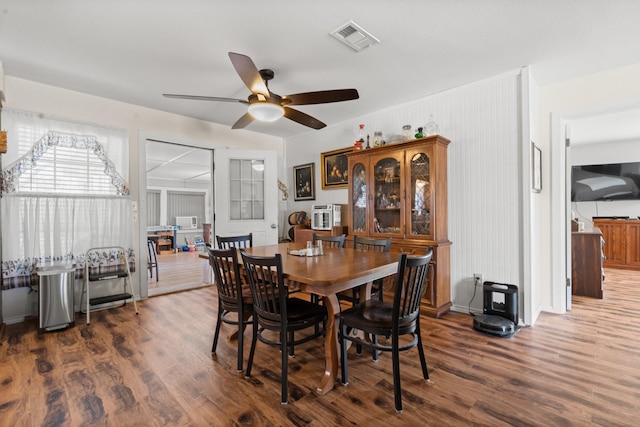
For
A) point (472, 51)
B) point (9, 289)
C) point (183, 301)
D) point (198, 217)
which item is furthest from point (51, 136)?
point (198, 217)

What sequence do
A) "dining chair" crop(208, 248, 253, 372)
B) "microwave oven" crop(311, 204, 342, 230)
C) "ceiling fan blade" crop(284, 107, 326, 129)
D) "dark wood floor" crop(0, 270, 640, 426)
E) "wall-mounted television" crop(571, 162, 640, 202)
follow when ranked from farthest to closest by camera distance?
1. "wall-mounted television" crop(571, 162, 640, 202)
2. "microwave oven" crop(311, 204, 342, 230)
3. "ceiling fan blade" crop(284, 107, 326, 129)
4. "dining chair" crop(208, 248, 253, 372)
5. "dark wood floor" crop(0, 270, 640, 426)

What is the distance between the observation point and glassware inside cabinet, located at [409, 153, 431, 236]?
3266 millimetres

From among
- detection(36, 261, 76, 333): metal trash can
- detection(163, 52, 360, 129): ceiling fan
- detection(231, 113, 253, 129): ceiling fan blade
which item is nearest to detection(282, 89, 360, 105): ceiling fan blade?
detection(163, 52, 360, 129): ceiling fan

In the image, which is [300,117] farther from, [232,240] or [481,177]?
[481,177]

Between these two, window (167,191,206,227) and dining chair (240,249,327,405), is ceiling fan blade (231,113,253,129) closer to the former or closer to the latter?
dining chair (240,249,327,405)

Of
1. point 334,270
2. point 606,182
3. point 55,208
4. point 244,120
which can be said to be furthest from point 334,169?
point 606,182

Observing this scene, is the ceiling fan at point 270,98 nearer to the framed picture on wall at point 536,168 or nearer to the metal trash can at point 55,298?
the framed picture on wall at point 536,168

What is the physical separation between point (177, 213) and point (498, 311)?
11.3 meters

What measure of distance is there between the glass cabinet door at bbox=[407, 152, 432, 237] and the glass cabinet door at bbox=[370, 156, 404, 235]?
16 cm

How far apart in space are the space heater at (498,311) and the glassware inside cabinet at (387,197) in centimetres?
111

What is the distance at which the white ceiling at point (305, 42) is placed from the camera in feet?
6.64

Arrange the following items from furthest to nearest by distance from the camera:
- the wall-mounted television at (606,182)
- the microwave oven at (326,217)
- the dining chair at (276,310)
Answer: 1. the wall-mounted television at (606,182)
2. the microwave oven at (326,217)
3. the dining chair at (276,310)

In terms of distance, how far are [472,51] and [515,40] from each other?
309 mm

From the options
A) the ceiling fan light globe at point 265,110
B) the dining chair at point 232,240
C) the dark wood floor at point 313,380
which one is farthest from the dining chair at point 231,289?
the ceiling fan light globe at point 265,110
